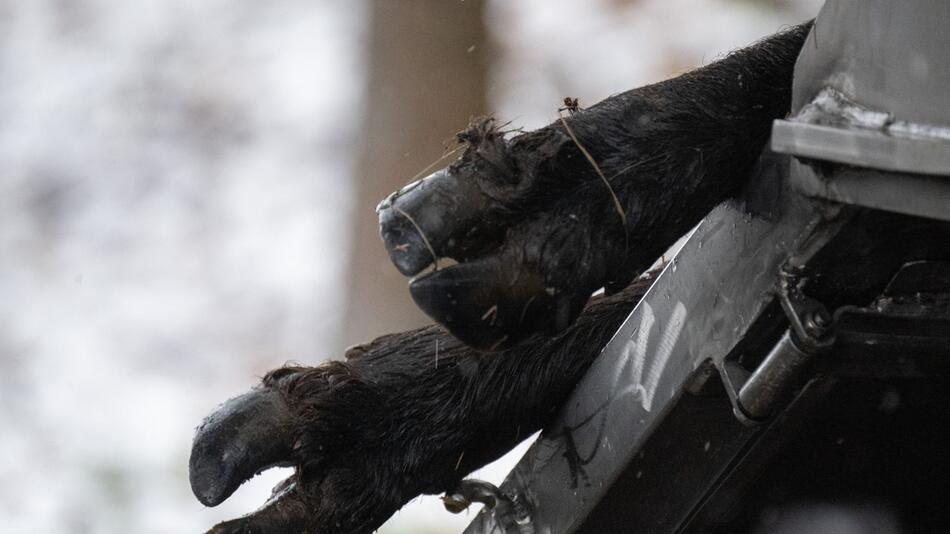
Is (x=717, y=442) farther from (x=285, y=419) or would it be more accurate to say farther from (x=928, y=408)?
(x=285, y=419)

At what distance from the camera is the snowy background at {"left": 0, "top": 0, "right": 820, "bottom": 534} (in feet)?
19.2

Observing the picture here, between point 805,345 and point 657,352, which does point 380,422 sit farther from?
point 805,345

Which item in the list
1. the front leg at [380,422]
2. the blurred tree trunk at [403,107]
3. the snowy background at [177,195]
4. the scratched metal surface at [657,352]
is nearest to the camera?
the scratched metal surface at [657,352]

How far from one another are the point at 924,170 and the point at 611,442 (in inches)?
20.8

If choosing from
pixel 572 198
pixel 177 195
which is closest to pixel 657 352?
pixel 572 198

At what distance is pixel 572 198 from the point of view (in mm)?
1299

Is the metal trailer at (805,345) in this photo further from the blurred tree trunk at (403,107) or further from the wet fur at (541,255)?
the blurred tree trunk at (403,107)

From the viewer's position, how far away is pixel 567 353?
5.57 ft

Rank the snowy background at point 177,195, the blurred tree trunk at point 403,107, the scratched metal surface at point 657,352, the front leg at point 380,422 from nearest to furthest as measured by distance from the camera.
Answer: the scratched metal surface at point 657,352, the front leg at point 380,422, the blurred tree trunk at point 403,107, the snowy background at point 177,195

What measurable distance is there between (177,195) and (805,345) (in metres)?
5.58

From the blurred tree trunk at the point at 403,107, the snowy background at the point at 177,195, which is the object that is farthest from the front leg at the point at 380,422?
the snowy background at the point at 177,195

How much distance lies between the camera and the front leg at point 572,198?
120cm

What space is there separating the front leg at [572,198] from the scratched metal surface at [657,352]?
0.06 metres

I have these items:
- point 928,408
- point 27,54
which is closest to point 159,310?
point 27,54
